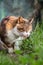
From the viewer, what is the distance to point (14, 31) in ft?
18.6

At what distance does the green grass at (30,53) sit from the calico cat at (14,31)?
0.20 meters

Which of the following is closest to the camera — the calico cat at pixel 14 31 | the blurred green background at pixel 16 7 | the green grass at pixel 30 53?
the green grass at pixel 30 53

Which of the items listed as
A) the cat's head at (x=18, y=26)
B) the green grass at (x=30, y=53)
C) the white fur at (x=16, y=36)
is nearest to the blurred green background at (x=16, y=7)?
the green grass at (x=30, y=53)

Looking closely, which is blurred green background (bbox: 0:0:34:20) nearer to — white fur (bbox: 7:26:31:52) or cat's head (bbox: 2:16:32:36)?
cat's head (bbox: 2:16:32:36)

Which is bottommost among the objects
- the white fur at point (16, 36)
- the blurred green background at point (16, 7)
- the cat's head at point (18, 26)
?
the white fur at point (16, 36)

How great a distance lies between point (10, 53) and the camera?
569 centimetres

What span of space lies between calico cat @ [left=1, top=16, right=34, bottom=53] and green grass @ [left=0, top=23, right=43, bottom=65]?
20 cm

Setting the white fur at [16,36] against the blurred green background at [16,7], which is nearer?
the white fur at [16,36]

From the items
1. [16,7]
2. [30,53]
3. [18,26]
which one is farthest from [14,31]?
[30,53]

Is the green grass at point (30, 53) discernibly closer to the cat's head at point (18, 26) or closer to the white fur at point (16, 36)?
the white fur at point (16, 36)

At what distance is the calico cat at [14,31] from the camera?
18.4ft

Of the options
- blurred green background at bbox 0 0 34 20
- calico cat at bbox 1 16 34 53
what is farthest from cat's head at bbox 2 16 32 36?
blurred green background at bbox 0 0 34 20

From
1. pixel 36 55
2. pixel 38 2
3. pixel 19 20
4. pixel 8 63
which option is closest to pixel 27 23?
pixel 19 20

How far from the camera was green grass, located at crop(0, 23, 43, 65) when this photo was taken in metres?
2.19
